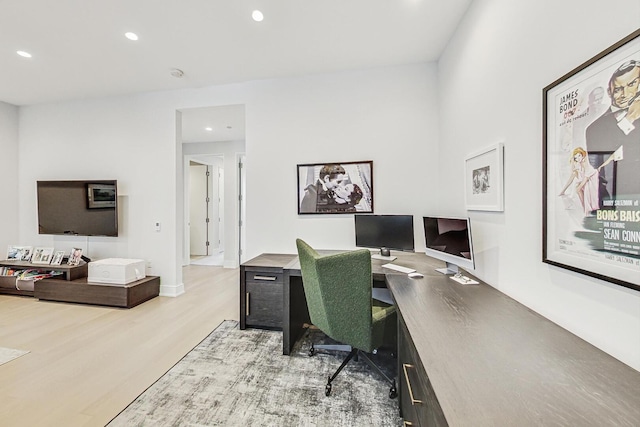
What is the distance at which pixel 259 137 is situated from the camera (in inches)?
128

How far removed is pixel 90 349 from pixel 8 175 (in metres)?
3.58

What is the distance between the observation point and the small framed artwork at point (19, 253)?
3.82 metres

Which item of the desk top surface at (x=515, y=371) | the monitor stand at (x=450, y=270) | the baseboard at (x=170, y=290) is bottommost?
the baseboard at (x=170, y=290)

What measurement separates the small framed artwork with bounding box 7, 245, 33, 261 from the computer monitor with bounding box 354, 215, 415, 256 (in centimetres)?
477

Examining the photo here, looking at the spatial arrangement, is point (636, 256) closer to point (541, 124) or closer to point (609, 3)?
point (541, 124)

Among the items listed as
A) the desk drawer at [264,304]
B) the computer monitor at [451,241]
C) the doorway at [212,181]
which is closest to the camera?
the computer monitor at [451,241]

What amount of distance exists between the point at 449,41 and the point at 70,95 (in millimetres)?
4909

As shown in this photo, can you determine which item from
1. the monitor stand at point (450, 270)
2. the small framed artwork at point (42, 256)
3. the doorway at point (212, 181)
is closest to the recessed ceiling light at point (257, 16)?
the doorway at point (212, 181)

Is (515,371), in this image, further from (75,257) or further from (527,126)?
(75,257)

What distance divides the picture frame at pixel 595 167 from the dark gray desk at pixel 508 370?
0.28 meters

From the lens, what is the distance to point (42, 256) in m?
3.74

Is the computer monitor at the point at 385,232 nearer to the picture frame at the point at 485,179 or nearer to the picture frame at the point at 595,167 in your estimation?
the picture frame at the point at 485,179

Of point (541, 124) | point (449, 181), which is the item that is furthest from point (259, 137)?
point (541, 124)

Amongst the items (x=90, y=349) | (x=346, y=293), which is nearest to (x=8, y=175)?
(x=90, y=349)
